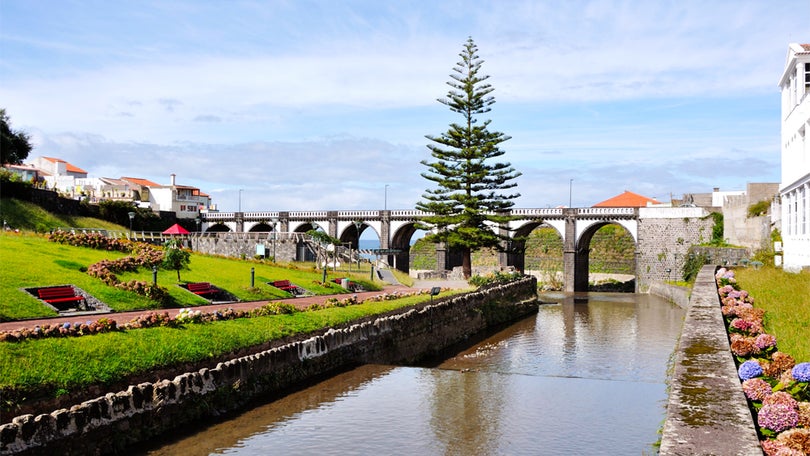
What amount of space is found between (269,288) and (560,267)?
5280cm

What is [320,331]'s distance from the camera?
1900 centimetres

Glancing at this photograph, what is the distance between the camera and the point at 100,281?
22.4 metres

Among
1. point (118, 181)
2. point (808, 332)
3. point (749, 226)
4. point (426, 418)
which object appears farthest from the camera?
point (118, 181)

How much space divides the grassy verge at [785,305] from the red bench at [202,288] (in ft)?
56.6

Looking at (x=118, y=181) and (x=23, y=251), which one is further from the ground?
(x=118, y=181)

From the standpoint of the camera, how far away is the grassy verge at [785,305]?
11.6 m

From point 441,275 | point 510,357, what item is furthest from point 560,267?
point 510,357

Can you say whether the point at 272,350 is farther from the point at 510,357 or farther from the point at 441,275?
the point at 441,275

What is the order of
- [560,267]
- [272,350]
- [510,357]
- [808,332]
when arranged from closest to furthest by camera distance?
1. [808,332]
2. [272,350]
3. [510,357]
4. [560,267]

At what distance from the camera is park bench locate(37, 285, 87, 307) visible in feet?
63.3

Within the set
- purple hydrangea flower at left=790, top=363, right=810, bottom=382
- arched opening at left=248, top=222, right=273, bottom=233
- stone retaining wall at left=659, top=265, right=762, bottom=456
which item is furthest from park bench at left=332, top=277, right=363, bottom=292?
arched opening at left=248, top=222, right=273, bottom=233

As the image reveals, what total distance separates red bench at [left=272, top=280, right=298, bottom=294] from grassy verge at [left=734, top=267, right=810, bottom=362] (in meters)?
16.7

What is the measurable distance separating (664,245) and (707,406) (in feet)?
183

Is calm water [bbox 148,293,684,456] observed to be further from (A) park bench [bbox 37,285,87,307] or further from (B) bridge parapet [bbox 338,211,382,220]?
(B) bridge parapet [bbox 338,211,382,220]
